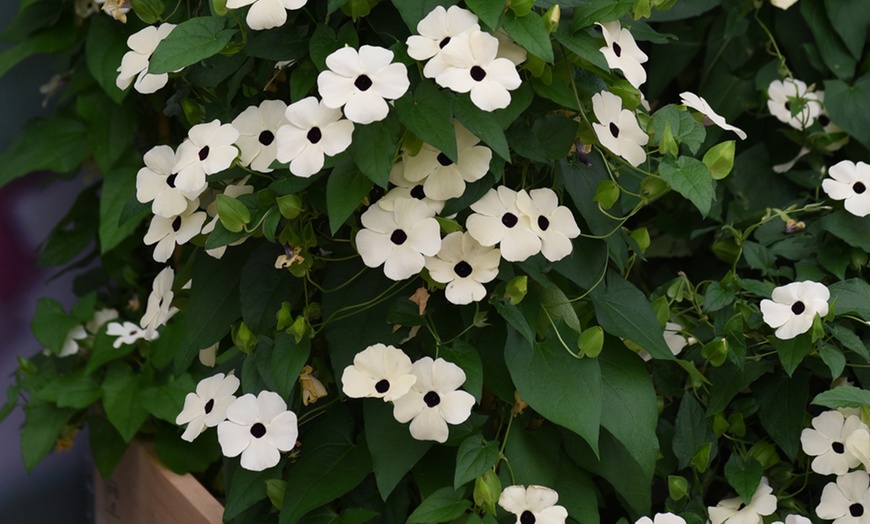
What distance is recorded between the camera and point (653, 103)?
1.41m

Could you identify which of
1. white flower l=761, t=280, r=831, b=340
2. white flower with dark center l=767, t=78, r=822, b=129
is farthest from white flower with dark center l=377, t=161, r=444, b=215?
white flower with dark center l=767, t=78, r=822, b=129

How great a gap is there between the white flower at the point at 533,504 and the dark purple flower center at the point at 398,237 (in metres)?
0.23

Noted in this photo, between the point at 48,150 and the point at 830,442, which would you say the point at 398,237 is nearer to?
the point at 830,442

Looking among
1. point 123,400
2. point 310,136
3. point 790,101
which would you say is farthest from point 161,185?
point 790,101

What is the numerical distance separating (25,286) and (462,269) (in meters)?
1.21

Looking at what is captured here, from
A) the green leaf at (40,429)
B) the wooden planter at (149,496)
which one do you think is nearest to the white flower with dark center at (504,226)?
the wooden planter at (149,496)

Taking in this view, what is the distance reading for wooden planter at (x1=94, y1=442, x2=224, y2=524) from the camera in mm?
1118

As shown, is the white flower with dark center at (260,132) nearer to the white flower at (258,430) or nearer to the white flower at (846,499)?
the white flower at (258,430)

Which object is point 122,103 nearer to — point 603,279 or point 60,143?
point 60,143

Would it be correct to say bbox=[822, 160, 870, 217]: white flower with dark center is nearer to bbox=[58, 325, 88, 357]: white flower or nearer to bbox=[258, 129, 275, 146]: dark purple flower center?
bbox=[258, 129, 275, 146]: dark purple flower center

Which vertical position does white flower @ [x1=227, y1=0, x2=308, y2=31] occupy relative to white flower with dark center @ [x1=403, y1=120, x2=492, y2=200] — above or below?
above

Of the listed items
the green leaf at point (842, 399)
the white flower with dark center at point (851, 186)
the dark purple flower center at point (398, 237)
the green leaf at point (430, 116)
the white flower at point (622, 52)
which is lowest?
the green leaf at point (842, 399)

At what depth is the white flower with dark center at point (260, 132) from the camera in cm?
79

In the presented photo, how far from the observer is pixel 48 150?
1.42 meters
